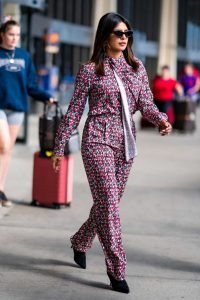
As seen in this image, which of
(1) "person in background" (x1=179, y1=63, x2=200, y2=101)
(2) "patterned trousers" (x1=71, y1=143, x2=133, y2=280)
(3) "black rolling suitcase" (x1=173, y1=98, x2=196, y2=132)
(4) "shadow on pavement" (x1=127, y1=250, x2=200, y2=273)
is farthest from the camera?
(1) "person in background" (x1=179, y1=63, x2=200, y2=101)

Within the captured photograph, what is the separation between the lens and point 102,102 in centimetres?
595

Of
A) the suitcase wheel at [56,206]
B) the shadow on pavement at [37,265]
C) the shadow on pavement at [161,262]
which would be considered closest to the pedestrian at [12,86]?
the suitcase wheel at [56,206]

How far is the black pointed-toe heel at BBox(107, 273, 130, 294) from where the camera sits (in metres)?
5.93

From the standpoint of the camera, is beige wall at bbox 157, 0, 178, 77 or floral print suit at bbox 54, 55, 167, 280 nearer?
floral print suit at bbox 54, 55, 167, 280

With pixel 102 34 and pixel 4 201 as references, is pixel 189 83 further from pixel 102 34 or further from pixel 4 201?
pixel 102 34

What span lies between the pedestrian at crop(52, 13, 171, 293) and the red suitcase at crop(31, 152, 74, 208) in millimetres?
3235

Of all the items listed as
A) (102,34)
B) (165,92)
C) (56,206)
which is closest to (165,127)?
(102,34)

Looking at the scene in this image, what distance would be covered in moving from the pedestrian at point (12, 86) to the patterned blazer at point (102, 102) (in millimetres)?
2877

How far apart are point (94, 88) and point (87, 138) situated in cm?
34

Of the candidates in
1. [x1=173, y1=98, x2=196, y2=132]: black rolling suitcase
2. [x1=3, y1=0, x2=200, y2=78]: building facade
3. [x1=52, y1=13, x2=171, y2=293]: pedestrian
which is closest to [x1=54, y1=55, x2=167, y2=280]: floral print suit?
[x1=52, y1=13, x2=171, y2=293]: pedestrian

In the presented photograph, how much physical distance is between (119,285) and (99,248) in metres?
1.49

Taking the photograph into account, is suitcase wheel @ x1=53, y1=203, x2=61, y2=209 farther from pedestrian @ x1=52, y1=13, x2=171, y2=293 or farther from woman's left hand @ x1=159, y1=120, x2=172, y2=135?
woman's left hand @ x1=159, y1=120, x2=172, y2=135

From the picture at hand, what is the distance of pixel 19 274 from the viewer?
6422mm

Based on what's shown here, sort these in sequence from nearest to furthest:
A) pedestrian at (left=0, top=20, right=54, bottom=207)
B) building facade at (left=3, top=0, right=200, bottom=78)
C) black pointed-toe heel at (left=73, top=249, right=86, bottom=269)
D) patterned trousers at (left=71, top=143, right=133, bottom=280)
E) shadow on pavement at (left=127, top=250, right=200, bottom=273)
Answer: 1. patterned trousers at (left=71, top=143, right=133, bottom=280)
2. black pointed-toe heel at (left=73, top=249, right=86, bottom=269)
3. shadow on pavement at (left=127, top=250, right=200, bottom=273)
4. pedestrian at (left=0, top=20, right=54, bottom=207)
5. building facade at (left=3, top=0, right=200, bottom=78)
